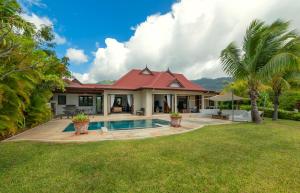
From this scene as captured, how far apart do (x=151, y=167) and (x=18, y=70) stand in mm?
3806

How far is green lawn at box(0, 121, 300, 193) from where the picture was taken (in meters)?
3.75

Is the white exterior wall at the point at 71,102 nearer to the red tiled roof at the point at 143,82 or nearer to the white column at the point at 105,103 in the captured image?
the red tiled roof at the point at 143,82

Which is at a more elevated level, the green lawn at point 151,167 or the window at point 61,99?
the window at point 61,99

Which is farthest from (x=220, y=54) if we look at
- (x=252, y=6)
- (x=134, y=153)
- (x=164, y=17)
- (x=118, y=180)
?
(x=118, y=180)

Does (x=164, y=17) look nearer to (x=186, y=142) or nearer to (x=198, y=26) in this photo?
(x=198, y=26)

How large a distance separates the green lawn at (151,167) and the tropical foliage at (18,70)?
1.62 metres

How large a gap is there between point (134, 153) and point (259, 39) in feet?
38.9

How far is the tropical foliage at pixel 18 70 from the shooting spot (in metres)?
4.13

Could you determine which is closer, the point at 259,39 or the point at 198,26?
the point at 259,39

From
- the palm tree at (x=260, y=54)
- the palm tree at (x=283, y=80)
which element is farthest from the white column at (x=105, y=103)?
the palm tree at (x=283, y=80)

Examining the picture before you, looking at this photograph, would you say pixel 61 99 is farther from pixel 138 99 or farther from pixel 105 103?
pixel 138 99

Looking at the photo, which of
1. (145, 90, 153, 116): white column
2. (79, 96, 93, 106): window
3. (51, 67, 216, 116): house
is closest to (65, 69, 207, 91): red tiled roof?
(51, 67, 216, 116): house

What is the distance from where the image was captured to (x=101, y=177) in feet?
13.7

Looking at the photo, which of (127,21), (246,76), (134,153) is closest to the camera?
(134,153)
